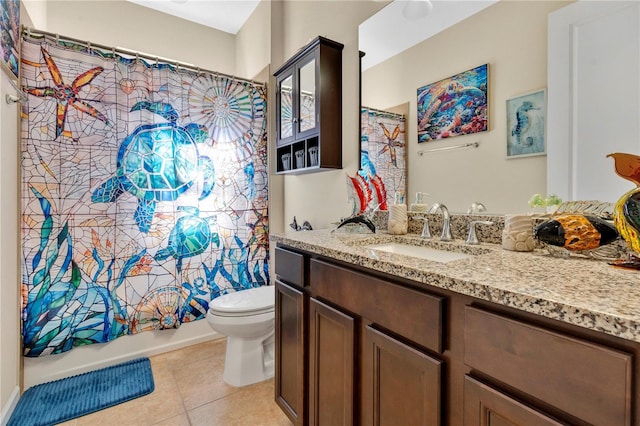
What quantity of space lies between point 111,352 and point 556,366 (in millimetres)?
2447

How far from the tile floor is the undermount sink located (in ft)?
3.40

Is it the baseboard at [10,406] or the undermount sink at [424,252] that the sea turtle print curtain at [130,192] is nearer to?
the baseboard at [10,406]

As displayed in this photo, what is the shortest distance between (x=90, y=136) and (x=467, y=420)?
237 cm

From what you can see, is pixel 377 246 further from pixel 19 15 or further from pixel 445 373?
pixel 19 15

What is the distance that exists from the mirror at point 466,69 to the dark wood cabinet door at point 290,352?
74 cm

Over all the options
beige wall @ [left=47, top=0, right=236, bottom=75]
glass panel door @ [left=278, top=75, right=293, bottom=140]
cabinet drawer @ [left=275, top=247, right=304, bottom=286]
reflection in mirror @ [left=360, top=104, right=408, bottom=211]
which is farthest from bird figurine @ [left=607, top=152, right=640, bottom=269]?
beige wall @ [left=47, top=0, right=236, bottom=75]

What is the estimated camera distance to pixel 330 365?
119 cm

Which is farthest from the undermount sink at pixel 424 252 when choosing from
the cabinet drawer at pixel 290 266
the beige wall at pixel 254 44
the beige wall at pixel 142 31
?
the beige wall at pixel 142 31

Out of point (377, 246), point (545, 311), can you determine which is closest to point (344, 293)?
point (377, 246)

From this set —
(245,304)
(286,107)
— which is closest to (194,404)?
(245,304)

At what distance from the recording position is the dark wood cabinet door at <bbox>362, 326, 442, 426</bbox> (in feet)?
2.61

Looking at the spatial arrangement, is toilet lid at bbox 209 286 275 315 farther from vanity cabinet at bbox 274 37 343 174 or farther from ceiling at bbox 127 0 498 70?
ceiling at bbox 127 0 498 70

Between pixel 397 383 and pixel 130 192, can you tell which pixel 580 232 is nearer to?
pixel 397 383

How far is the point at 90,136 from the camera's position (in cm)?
196
